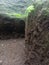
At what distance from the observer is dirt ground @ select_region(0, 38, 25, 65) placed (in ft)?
17.0

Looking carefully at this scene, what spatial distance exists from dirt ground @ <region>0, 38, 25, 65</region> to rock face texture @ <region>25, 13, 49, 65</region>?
640 millimetres

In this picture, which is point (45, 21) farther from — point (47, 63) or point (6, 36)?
point (6, 36)

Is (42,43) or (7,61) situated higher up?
(42,43)

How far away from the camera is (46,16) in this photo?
373 cm

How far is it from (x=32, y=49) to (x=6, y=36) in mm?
2665

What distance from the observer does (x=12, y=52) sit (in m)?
5.75

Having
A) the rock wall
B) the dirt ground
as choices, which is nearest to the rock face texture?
the dirt ground

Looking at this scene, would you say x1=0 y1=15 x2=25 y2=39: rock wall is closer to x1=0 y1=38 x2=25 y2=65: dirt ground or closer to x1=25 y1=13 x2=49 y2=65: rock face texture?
x1=0 y1=38 x2=25 y2=65: dirt ground

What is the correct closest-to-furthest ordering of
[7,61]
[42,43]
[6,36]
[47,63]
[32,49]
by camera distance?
[47,63], [42,43], [32,49], [7,61], [6,36]

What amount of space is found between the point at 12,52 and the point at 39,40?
1975mm

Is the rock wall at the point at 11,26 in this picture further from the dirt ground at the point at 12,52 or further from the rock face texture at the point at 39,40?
the rock face texture at the point at 39,40

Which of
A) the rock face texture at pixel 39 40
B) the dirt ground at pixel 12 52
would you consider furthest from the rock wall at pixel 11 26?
the rock face texture at pixel 39 40

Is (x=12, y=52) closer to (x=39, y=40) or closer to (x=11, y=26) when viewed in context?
(x=11, y=26)

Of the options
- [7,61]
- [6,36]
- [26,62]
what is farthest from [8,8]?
[26,62]
